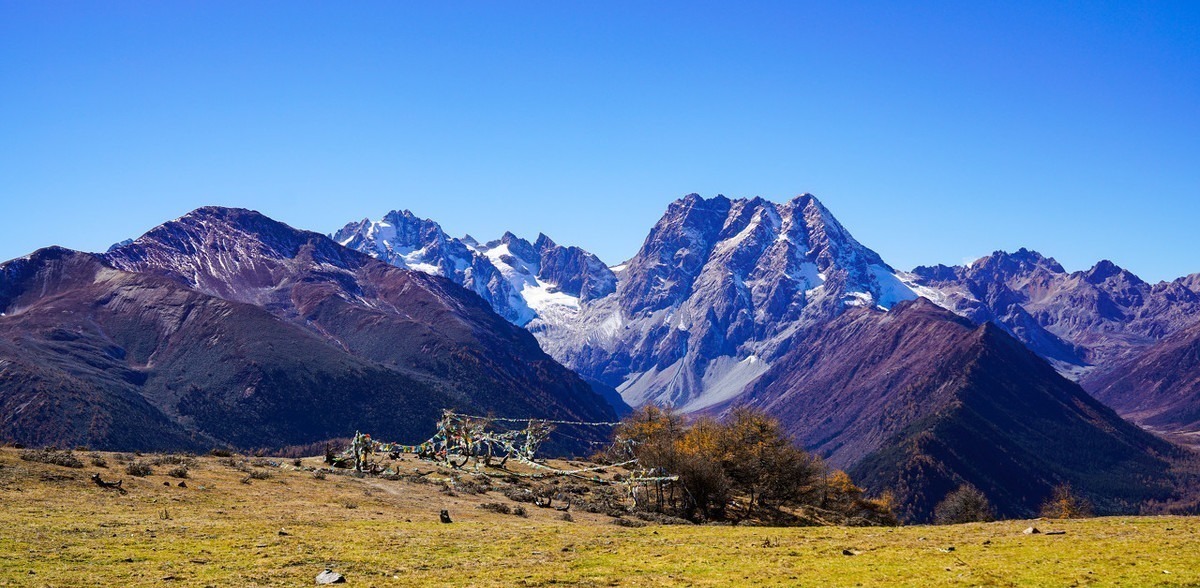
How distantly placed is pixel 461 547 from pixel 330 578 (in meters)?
8.93

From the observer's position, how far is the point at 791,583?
1305 inches

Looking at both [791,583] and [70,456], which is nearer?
[791,583]

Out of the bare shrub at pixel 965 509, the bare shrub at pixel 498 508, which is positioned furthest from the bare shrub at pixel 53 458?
the bare shrub at pixel 965 509

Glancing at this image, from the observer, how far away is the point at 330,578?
105 ft

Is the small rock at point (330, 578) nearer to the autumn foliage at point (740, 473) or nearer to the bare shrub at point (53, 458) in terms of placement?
the bare shrub at point (53, 458)

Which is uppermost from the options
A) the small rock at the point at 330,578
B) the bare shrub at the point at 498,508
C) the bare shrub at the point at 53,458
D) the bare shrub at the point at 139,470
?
the bare shrub at the point at 53,458

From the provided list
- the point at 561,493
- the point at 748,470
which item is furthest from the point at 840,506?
the point at 561,493

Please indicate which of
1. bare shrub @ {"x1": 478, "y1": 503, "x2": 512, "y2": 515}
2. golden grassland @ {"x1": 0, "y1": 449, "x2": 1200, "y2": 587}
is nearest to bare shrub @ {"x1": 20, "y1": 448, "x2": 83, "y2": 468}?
golden grassland @ {"x1": 0, "y1": 449, "x2": 1200, "y2": 587}

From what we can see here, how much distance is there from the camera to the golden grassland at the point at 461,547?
32.8 metres

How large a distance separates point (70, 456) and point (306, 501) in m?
16.4

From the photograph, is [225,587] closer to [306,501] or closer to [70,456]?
[306,501]

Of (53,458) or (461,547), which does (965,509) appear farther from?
(53,458)

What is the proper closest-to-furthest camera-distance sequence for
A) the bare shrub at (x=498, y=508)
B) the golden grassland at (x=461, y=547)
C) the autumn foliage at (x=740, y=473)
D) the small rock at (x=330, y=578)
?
the small rock at (x=330, y=578) → the golden grassland at (x=461, y=547) → the bare shrub at (x=498, y=508) → the autumn foliage at (x=740, y=473)

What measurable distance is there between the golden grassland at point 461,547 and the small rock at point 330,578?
22.0 inches
